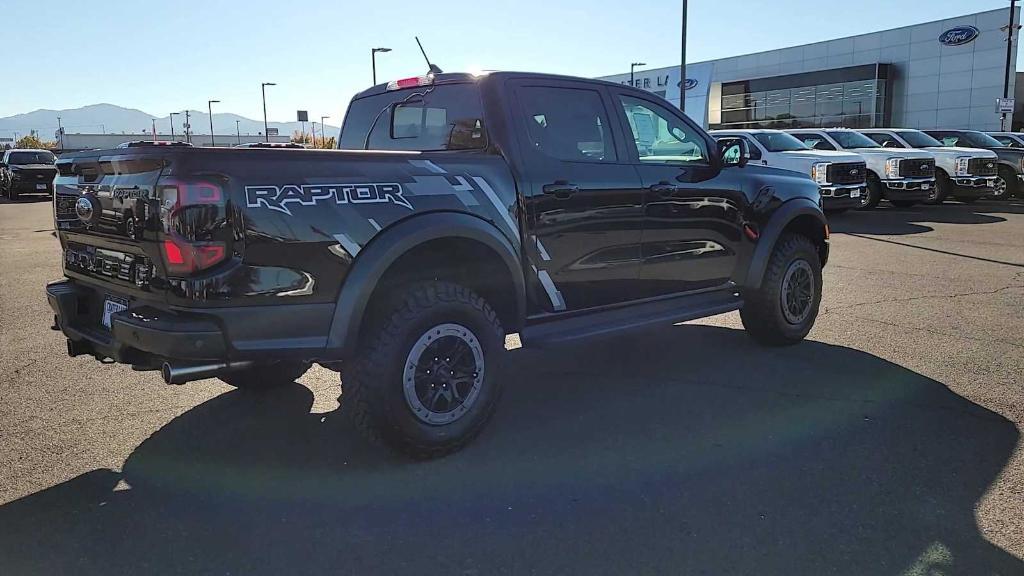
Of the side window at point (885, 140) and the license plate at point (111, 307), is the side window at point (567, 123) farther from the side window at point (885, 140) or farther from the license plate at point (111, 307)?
the side window at point (885, 140)

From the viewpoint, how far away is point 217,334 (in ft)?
10.4

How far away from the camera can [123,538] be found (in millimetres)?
3068

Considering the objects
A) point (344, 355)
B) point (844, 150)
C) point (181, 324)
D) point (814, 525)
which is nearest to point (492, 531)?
point (344, 355)

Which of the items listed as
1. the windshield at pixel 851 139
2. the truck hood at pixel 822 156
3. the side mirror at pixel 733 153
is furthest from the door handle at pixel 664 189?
the windshield at pixel 851 139

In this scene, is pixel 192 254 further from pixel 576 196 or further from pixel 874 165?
pixel 874 165

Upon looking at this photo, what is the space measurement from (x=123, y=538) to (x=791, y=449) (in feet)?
10.1

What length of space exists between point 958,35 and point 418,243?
41462mm

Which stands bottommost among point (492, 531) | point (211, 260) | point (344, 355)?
point (492, 531)

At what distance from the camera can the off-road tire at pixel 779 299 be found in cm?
Result: 568

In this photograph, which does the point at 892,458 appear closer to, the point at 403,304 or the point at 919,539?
the point at 919,539

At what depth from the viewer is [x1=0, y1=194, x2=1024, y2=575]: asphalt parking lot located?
293 cm

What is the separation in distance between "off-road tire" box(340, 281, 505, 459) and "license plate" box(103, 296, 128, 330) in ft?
3.53

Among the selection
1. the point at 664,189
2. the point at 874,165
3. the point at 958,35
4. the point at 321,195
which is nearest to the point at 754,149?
the point at 874,165

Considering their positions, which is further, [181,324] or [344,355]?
[344,355]
